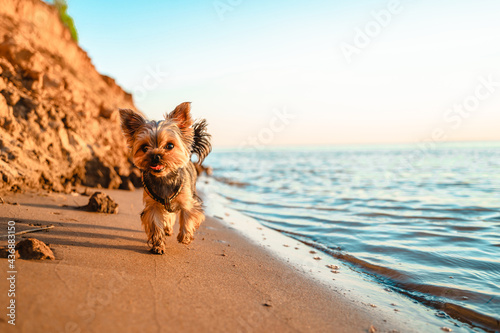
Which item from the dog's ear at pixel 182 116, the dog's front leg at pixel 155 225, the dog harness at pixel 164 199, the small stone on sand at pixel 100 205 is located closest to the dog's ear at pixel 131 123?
the dog's ear at pixel 182 116

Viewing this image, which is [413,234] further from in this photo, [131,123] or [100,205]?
[100,205]

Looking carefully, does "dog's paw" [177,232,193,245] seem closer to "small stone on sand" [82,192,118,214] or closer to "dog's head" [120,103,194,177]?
"dog's head" [120,103,194,177]

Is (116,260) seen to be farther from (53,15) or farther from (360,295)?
(53,15)

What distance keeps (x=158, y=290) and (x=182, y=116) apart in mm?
2860

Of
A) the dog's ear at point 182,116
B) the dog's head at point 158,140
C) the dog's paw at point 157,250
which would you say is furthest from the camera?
the dog's ear at point 182,116

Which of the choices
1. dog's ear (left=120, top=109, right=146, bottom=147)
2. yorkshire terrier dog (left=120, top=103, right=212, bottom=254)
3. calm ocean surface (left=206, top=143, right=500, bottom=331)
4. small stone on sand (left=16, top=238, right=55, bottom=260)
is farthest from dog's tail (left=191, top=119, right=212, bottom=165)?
small stone on sand (left=16, top=238, right=55, bottom=260)

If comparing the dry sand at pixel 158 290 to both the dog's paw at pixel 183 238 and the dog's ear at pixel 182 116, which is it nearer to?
the dog's paw at pixel 183 238

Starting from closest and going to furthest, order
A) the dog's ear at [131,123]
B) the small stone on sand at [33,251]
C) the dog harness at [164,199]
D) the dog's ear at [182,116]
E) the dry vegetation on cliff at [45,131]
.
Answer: the small stone on sand at [33,251]
the dog harness at [164,199]
the dog's ear at [131,123]
the dog's ear at [182,116]
the dry vegetation on cliff at [45,131]

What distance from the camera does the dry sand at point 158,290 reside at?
2.44 meters

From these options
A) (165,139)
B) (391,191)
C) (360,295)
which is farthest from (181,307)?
(391,191)

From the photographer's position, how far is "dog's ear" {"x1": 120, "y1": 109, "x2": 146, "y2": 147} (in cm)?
490

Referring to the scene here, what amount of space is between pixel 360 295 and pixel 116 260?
9.33ft

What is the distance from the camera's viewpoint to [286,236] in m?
6.73

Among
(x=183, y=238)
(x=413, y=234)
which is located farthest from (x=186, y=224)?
(x=413, y=234)
